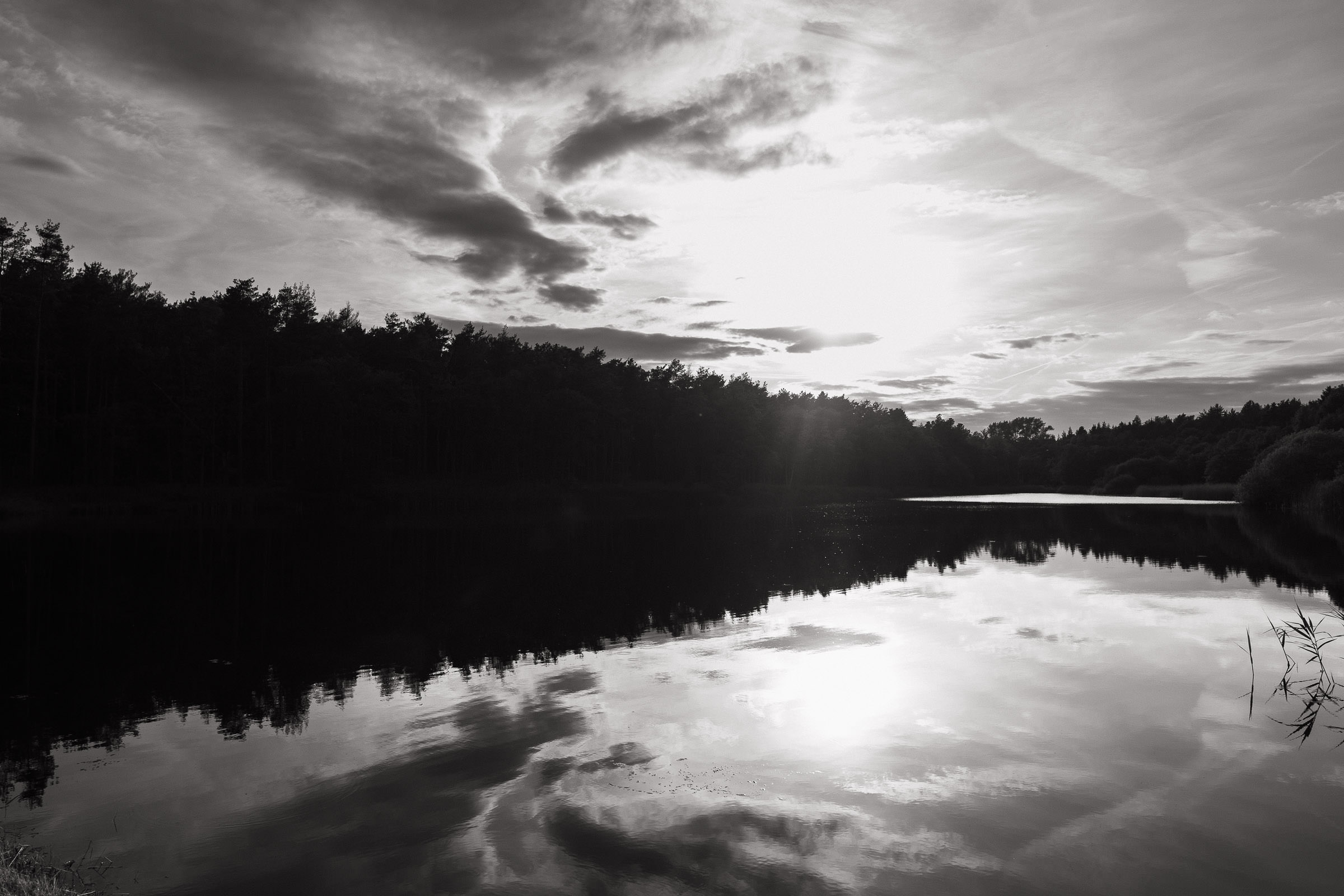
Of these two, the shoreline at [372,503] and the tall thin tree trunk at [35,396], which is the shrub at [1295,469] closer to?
the shoreline at [372,503]

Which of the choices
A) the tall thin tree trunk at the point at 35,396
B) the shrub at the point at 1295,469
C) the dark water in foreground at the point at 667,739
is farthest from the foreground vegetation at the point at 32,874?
the shrub at the point at 1295,469

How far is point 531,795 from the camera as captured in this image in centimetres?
966

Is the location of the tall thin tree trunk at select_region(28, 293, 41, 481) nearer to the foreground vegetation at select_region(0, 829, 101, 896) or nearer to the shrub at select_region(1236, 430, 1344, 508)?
the foreground vegetation at select_region(0, 829, 101, 896)

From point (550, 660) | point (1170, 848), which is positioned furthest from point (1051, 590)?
point (1170, 848)

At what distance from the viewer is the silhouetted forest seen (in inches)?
587

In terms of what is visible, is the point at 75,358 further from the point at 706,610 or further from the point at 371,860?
the point at 371,860

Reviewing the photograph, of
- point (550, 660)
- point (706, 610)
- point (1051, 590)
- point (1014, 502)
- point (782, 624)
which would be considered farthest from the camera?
point (1014, 502)

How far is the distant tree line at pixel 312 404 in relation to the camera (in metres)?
66.7

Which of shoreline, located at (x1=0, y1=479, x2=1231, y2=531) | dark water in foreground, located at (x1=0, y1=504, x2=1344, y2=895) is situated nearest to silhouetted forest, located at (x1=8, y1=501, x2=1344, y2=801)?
dark water in foreground, located at (x1=0, y1=504, x2=1344, y2=895)

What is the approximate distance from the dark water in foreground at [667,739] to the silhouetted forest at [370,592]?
0.17 m

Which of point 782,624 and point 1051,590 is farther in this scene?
point 1051,590

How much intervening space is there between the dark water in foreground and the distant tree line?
160ft

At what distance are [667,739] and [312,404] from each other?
76922 mm

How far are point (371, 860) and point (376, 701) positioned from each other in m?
6.56
